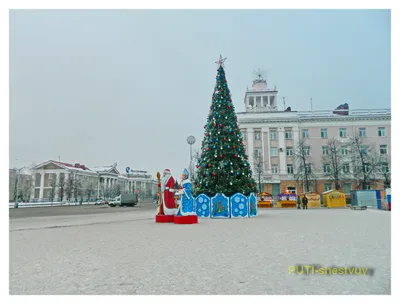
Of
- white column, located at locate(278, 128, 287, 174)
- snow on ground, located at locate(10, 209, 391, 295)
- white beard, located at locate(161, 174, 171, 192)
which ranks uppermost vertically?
white column, located at locate(278, 128, 287, 174)

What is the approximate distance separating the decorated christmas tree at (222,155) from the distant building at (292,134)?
2849 centimetres

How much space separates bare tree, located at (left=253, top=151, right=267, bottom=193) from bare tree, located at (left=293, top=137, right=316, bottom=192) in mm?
4770

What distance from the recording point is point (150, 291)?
4137mm

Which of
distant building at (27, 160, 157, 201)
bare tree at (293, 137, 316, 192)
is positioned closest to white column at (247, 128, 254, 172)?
bare tree at (293, 137, 316, 192)

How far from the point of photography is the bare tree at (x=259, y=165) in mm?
43069

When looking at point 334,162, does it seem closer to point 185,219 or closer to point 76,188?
point 185,219

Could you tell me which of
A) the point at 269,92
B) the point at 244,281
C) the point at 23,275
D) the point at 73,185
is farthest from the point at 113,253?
the point at 73,185

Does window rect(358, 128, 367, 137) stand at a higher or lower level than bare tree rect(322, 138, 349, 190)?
higher

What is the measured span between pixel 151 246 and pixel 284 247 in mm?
3125

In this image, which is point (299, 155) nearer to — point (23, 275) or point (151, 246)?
point (151, 246)

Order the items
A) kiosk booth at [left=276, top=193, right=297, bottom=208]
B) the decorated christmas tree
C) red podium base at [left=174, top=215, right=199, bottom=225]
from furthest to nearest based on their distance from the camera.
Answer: kiosk booth at [left=276, top=193, right=297, bottom=208] < the decorated christmas tree < red podium base at [left=174, top=215, right=199, bottom=225]

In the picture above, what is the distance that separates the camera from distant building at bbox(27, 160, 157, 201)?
63750 mm

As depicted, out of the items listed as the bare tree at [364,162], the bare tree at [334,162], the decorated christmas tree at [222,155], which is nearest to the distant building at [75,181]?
the bare tree at [334,162]

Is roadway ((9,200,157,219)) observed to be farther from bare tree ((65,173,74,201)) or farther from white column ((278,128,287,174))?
bare tree ((65,173,74,201))
